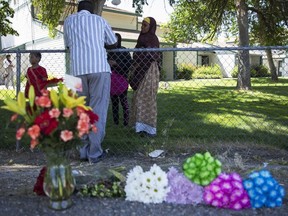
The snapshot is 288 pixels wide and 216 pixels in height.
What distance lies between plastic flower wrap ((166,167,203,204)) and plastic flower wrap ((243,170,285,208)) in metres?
0.38

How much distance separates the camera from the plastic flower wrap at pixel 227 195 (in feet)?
9.34

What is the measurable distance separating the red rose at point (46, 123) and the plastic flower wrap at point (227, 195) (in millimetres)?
1297

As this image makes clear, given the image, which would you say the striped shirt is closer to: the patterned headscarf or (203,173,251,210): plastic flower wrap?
the patterned headscarf

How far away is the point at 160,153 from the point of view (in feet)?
16.8

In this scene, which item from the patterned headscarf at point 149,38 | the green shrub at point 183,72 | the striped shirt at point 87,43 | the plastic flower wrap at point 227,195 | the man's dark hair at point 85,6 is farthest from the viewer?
the green shrub at point 183,72

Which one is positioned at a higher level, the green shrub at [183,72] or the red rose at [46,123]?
the green shrub at [183,72]

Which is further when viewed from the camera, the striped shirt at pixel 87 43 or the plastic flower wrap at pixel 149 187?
the striped shirt at pixel 87 43

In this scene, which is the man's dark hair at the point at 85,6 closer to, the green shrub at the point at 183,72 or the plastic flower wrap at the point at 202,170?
the plastic flower wrap at the point at 202,170

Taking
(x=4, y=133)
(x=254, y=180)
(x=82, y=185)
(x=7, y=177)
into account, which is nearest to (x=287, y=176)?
(x=254, y=180)

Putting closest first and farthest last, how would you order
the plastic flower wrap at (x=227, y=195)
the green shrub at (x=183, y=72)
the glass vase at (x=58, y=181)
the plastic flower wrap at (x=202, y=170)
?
the glass vase at (x=58, y=181)
the plastic flower wrap at (x=227, y=195)
the plastic flower wrap at (x=202, y=170)
the green shrub at (x=183, y=72)

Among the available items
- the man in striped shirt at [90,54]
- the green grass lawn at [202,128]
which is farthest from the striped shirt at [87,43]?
the green grass lawn at [202,128]

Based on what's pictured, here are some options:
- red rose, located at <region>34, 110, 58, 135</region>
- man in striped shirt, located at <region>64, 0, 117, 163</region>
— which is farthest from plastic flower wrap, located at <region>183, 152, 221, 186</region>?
man in striped shirt, located at <region>64, 0, 117, 163</region>

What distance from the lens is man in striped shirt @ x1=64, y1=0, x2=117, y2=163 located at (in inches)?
169

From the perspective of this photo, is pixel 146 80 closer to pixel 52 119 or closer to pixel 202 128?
pixel 202 128
